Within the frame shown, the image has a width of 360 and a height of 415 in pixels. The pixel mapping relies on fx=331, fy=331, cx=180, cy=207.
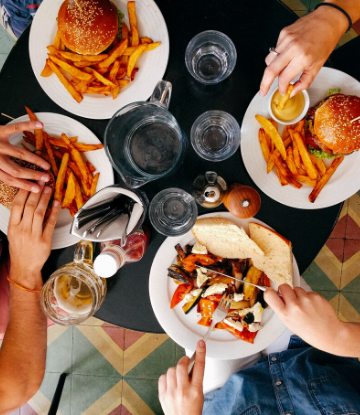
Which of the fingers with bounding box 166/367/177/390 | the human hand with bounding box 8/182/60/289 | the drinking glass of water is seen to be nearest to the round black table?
the drinking glass of water

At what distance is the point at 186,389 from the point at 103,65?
1.38 meters

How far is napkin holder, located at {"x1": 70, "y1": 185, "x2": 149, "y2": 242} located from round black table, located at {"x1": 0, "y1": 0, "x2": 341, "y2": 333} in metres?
0.24

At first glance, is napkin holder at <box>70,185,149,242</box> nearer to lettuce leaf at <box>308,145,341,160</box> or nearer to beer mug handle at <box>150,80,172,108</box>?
beer mug handle at <box>150,80,172,108</box>

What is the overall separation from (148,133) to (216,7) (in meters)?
0.63

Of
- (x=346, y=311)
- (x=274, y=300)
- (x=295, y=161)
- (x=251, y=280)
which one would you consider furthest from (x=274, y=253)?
Answer: (x=346, y=311)

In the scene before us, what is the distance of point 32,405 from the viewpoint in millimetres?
2727

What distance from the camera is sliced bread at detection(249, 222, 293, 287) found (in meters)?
1.46

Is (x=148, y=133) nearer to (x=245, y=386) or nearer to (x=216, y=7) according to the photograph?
(x=216, y=7)

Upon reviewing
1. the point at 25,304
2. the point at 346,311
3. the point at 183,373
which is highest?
the point at 183,373

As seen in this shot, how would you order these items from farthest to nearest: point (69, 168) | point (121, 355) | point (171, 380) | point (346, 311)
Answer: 1. point (121, 355)
2. point (346, 311)
3. point (69, 168)
4. point (171, 380)

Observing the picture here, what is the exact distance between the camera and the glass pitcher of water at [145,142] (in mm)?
1376

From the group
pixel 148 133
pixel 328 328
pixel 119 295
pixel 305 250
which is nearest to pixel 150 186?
pixel 148 133

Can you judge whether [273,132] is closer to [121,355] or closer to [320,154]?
[320,154]

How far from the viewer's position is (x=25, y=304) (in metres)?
1.59
